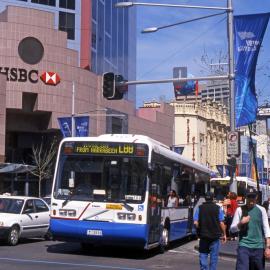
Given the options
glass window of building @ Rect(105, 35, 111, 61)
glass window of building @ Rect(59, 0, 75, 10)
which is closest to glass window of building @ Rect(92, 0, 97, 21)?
glass window of building @ Rect(59, 0, 75, 10)

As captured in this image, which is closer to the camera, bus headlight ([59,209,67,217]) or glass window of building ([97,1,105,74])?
bus headlight ([59,209,67,217])

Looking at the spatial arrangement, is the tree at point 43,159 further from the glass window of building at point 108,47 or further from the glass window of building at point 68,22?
the glass window of building at point 108,47

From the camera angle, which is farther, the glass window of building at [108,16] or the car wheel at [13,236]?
the glass window of building at [108,16]

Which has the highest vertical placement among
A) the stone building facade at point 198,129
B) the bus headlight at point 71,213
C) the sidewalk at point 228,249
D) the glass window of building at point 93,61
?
the glass window of building at point 93,61

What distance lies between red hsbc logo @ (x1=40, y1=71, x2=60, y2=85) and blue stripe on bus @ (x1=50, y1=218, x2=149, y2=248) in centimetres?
3831

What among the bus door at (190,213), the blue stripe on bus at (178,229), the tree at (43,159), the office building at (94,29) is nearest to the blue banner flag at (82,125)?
the tree at (43,159)

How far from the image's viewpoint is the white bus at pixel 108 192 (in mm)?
16016

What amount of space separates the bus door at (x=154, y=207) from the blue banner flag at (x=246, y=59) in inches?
224

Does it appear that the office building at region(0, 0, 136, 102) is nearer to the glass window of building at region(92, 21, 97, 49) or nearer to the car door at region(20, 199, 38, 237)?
the glass window of building at region(92, 21, 97, 49)

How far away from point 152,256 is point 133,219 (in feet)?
5.79

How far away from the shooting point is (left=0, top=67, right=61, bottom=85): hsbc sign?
173 ft

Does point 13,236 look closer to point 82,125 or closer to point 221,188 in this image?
point 221,188

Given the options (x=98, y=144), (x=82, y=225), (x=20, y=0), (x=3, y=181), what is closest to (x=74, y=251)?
(x=82, y=225)

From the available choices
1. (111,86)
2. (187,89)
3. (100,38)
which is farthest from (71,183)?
(187,89)
